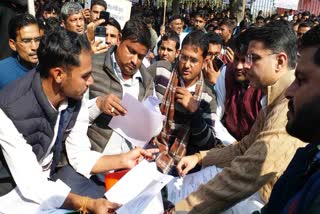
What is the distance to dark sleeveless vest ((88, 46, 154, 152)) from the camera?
2738 millimetres

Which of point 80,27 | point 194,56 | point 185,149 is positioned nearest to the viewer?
point 185,149

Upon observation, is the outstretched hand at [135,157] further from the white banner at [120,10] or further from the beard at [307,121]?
the white banner at [120,10]

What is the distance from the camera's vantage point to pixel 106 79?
110 inches

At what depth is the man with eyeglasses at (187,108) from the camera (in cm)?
273

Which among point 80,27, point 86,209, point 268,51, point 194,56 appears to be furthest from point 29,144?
point 80,27

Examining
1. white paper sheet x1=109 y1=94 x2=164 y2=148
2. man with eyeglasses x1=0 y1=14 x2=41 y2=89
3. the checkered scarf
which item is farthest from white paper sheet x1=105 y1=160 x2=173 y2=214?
man with eyeglasses x1=0 y1=14 x2=41 y2=89

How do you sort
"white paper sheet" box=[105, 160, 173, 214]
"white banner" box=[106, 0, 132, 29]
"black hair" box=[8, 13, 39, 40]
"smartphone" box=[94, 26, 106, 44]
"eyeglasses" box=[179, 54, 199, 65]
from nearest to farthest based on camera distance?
"white paper sheet" box=[105, 160, 173, 214] → "black hair" box=[8, 13, 39, 40] → "eyeglasses" box=[179, 54, 199, 65] → "smartphone" box=[94, 26, 106, 44] → "white banner" box=[106, 0, 132, 29]

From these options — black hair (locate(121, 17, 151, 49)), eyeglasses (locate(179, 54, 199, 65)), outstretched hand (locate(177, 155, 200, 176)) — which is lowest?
outstretched hand (locate(177, 155, 200, 176))

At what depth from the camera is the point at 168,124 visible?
2.97 m

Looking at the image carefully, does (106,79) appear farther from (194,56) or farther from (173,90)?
(194,56)

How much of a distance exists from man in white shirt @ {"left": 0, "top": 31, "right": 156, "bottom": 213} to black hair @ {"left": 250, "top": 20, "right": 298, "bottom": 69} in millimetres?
921

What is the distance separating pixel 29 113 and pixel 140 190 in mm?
616

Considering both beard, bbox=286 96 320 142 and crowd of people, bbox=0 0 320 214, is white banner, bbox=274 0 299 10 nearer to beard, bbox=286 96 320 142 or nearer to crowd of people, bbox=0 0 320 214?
crowd of people, bbox=0 0 320 214

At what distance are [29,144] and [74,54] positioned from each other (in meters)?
0.47
